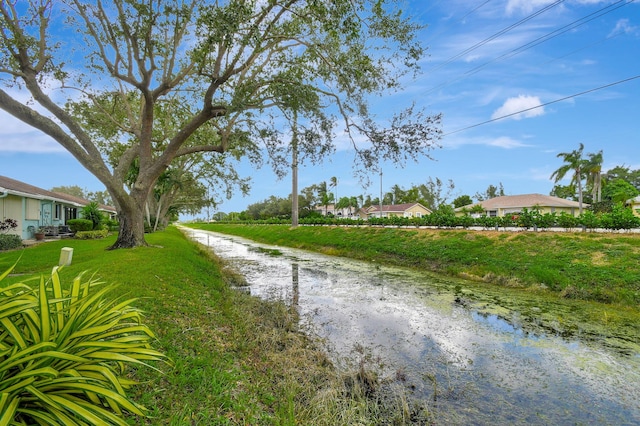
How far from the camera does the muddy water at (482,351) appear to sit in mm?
4184

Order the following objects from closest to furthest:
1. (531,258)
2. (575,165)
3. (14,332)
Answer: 1. (14,332)
2. (531,258)
3. (575,165)

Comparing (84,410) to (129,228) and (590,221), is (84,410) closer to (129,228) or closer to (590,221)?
(129,228)

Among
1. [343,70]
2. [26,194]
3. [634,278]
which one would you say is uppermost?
[343,70]

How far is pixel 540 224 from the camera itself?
16531 mm

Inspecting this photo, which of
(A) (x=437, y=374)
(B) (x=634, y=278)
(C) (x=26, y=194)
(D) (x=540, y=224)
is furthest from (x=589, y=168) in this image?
(C) (x=26, y=194)

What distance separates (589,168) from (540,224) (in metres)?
34.8

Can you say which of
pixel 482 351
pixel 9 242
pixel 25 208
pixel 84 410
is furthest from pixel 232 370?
pixel 25 208

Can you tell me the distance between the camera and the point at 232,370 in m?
4.07

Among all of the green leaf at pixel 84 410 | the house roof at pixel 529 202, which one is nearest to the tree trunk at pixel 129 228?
the green leaf at pixel 84 410

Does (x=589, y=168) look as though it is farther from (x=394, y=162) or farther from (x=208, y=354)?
(x=208, y=354)

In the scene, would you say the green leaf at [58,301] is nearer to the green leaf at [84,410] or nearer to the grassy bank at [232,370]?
the green leaf at [84,410]

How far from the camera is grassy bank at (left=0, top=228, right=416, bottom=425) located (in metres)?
3.18

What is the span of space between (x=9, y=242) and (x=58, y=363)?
16.2 meters

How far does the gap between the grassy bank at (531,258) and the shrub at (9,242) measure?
16.3 meters
